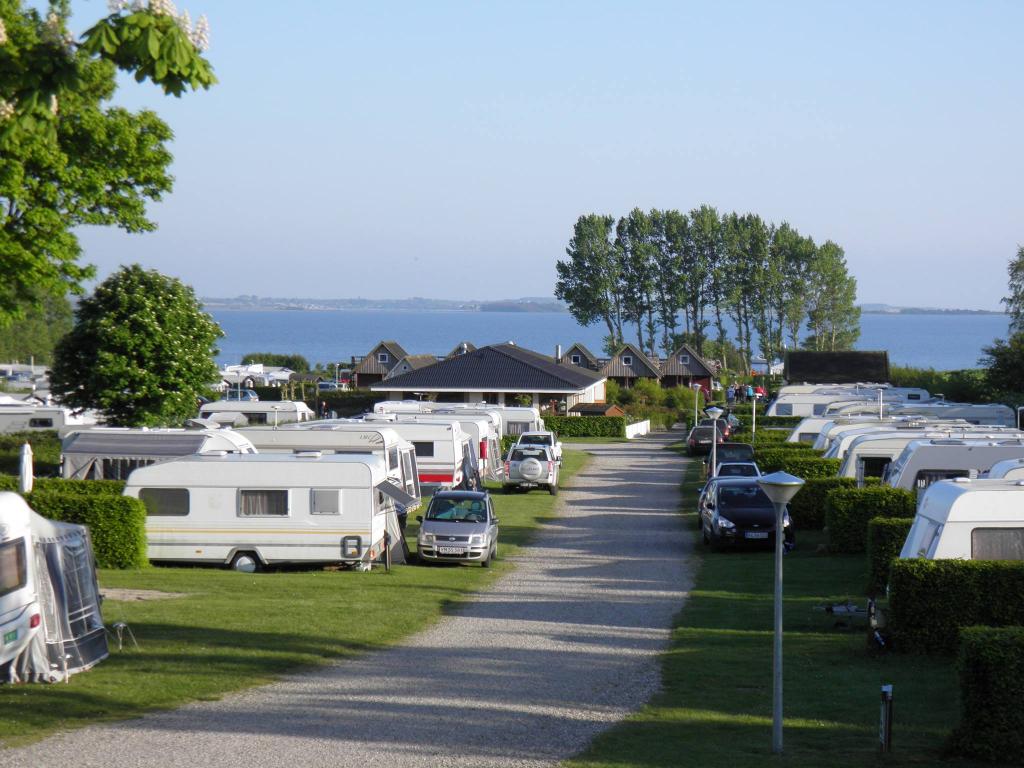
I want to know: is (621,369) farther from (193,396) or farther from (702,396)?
(193,396)

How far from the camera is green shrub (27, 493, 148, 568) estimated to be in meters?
20.8

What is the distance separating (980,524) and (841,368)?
54629 mm

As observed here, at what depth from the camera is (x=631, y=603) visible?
18.8 meters

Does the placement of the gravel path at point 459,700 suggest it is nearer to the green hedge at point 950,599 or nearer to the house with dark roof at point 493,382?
the green hedge at point 950,599

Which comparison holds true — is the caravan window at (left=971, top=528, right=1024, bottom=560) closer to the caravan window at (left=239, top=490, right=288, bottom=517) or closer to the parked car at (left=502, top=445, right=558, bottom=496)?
the caravan window at (left=239, top=490, right=288, bottom=517)

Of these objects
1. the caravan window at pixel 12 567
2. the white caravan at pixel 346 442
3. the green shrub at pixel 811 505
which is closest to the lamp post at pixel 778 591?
the caravan window at pixel 12 567

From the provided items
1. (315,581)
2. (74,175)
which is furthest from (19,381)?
(315,581)

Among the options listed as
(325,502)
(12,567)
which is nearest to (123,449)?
(325,502)

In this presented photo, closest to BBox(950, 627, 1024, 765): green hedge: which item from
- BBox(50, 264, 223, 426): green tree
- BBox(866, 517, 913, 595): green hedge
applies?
BBox(866, 517, 913, 595): green hedge

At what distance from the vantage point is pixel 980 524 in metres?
14.7

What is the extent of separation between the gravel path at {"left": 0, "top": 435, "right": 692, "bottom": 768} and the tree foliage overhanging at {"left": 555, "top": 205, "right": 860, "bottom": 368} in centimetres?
8409

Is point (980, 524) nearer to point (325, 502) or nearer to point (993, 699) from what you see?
point (993, 699)

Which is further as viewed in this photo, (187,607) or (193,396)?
(193,396)

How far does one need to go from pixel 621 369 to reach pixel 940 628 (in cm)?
6840
